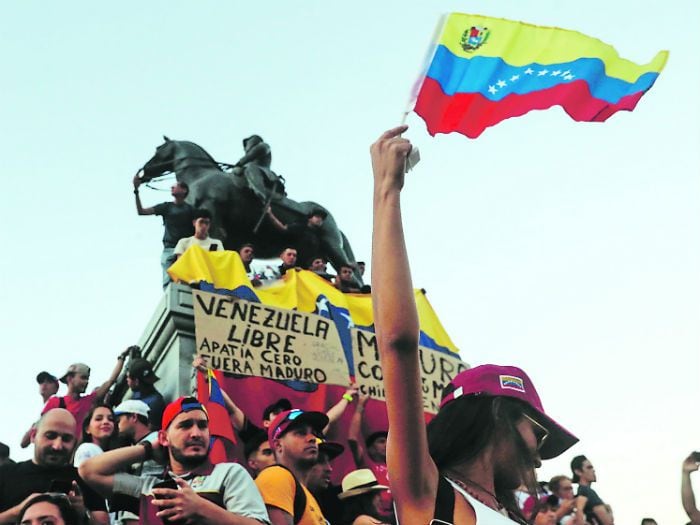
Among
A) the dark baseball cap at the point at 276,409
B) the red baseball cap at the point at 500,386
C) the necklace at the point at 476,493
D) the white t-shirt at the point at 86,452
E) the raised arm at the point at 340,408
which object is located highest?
the raised arm at the point at 340,408

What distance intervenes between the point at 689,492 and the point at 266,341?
4.82 metres

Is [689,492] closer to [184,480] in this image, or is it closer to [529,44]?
[184,480]

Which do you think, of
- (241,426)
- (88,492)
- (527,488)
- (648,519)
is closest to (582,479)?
(648,519)

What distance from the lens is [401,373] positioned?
7.85ft

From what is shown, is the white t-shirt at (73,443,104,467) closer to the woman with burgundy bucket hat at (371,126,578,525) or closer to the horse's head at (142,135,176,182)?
the woman with burgundy bucket hat at (371,126,578,525)

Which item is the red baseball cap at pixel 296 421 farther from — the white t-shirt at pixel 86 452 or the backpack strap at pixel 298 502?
the white t-shirt at pixel 86 452

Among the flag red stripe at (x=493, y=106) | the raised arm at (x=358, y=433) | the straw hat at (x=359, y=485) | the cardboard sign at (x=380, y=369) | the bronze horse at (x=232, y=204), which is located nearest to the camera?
the flag red stripe at (x=493, y=106)

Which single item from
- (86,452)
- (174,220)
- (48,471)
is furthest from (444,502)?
(174,220)

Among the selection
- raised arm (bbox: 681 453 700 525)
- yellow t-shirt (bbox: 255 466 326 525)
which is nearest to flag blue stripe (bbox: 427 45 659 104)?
yellow t-shirt (bbox: 255 466 326 525)

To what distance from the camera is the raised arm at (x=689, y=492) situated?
8.55m

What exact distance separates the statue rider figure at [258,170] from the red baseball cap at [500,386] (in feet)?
43.9

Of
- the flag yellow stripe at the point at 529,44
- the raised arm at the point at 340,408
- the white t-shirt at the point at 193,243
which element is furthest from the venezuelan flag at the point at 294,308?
the flag yellow stripe at the point at 529,44

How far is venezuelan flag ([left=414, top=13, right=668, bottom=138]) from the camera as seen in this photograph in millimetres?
4230

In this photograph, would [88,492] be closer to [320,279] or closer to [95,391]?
[95,391]
